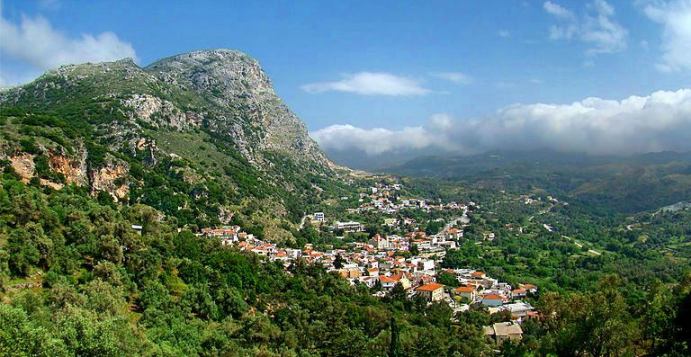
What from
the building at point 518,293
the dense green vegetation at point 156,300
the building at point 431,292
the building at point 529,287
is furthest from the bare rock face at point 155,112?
the building at point 529,287

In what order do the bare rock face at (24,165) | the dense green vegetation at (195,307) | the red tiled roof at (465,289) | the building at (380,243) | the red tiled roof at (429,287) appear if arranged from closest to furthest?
the dense green vegetation at (195,307), the bare rock face at (24,165), the red tiled roof at (429,287), the red tiled roof at (465,289), the building at (380,243)

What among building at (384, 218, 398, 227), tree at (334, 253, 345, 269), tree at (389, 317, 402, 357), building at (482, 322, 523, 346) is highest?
building at (384, 218, 398, 227)

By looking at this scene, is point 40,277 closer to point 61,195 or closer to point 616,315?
point 61,195

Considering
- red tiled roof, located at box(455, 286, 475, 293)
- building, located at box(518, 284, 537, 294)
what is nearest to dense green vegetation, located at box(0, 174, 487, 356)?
red tiled roof, located at box(455, 286, 475, 293)

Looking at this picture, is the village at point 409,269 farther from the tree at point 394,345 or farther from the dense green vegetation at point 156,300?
the tree at point 394,345

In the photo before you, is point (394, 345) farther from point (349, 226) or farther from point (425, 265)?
point (349, 226)

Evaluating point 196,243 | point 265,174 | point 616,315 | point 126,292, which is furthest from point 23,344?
point 265,174

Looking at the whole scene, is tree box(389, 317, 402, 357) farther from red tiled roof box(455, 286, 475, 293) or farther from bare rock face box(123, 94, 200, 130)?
bare rock face box(123, 94, 200, 130)
